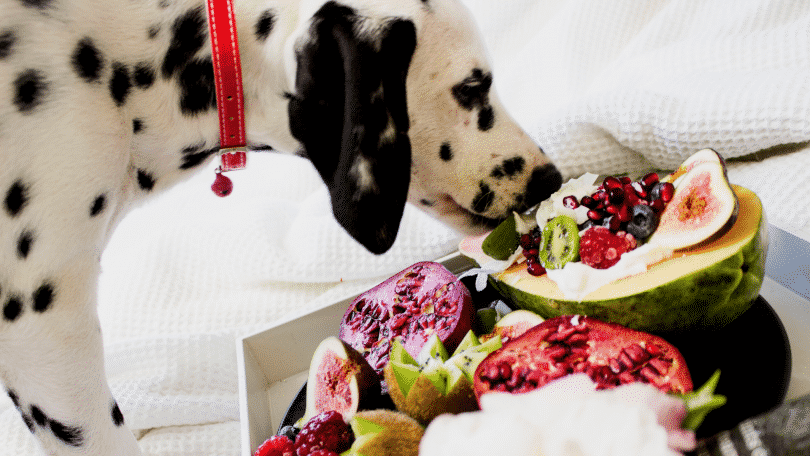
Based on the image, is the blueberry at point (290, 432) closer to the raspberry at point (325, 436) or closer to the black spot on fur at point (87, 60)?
the raspberry at point (325, 436)

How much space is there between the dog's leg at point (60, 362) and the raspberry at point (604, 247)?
0.72 meters

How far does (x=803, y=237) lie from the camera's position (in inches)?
37.0

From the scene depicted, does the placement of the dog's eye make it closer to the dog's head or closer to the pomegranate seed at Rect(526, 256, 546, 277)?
the dog's head

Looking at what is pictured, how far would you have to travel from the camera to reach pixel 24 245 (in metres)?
0.78

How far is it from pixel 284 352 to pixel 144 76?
0.58 meters

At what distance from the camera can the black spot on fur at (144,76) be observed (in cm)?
87

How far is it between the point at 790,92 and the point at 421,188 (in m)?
0.70

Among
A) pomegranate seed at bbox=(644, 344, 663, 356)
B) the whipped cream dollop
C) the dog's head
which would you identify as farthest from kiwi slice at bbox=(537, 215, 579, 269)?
the whipped cream dollop

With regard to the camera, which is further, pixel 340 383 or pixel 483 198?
pixel 483 198

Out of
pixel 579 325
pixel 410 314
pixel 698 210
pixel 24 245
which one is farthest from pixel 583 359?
pixel 24 245

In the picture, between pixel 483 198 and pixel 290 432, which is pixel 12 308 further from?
pixel 483 198

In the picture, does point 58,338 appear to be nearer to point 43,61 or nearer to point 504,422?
point 43,61

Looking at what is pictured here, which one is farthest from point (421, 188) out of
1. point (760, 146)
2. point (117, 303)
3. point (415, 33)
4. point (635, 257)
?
point (117, 303)

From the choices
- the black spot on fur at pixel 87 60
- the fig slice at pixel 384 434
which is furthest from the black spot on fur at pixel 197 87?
the fig slice at pixel 384 434
